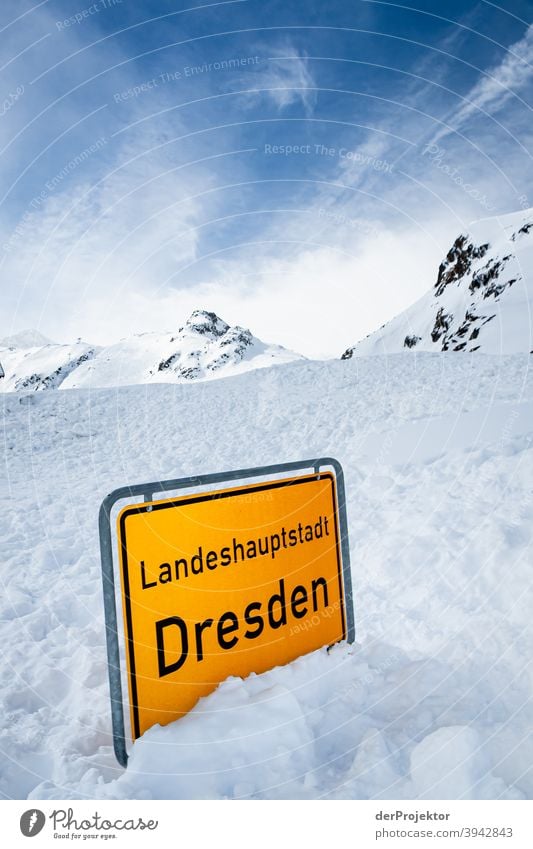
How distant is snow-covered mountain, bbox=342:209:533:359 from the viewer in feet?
147

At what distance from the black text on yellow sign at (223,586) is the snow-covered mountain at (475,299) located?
36263 millimetres

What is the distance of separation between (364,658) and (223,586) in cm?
109

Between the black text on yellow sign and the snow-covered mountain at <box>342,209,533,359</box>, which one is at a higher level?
the snow-covered mountain at <box>342,209,533,359</box>

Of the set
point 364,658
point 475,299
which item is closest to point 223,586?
point 364,658

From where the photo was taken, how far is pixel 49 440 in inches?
451

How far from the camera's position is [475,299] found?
6400cm

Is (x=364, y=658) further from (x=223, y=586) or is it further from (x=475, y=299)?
(x=475, y=299)

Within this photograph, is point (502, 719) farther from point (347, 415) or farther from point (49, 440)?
point (49, 440)

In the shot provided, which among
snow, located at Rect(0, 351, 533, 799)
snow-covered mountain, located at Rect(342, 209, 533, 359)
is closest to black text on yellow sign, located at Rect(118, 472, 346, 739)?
snow, located at Rect(0, 351, 533, 799)

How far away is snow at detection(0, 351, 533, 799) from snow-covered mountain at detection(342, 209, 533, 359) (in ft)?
108

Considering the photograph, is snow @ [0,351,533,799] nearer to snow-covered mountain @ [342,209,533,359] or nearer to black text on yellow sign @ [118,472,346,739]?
black text on yellow sign @ [118,472,346,739]

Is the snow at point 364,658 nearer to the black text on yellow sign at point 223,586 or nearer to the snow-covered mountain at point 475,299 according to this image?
the black text on yellow sign at point 223,586

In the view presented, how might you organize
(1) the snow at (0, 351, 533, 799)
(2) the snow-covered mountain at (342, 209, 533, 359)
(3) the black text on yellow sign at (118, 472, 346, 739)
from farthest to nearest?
(2) the snow-covered mountain at (342, 209, 533, 359) → (3) the black text on yellow sign at (118, 472, 346, 739) → (1) the snow at (0, 351, 533, 799)
